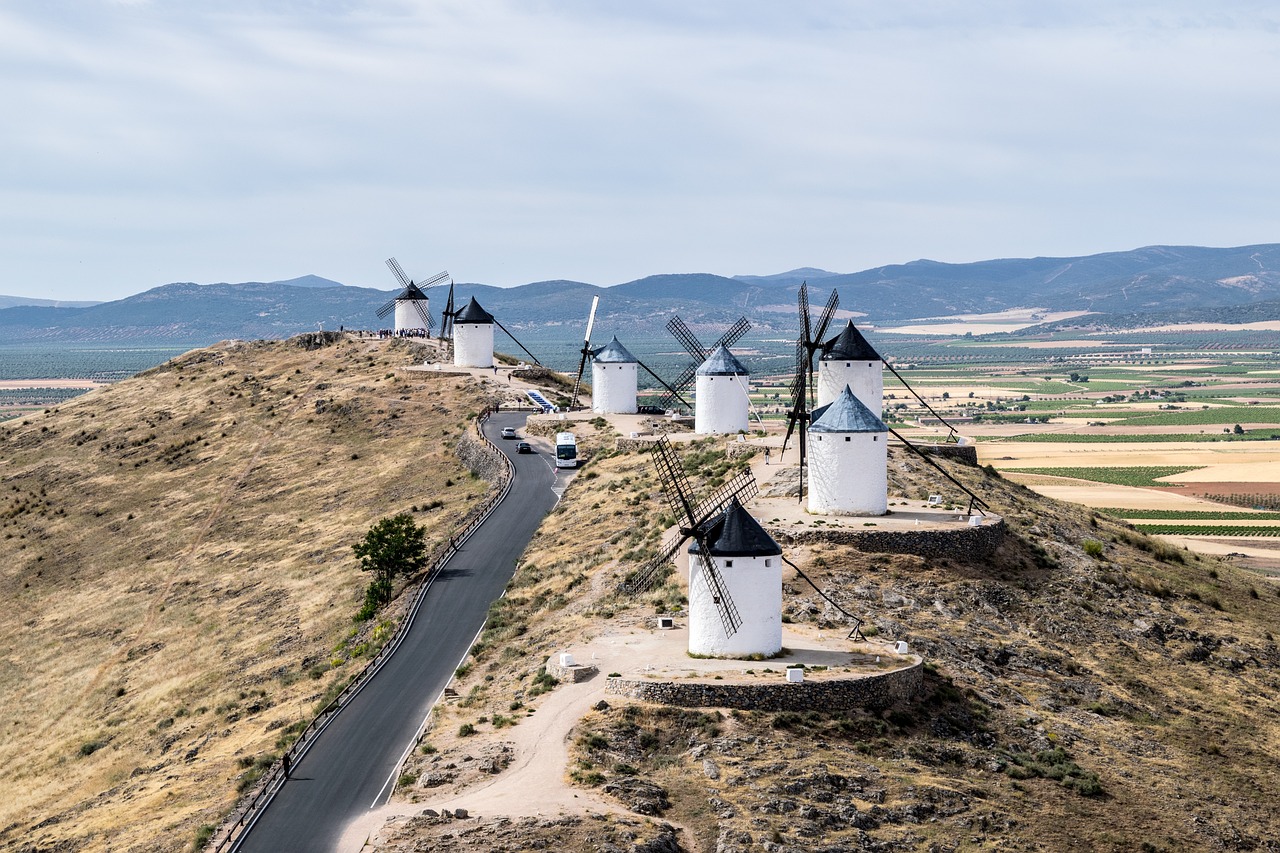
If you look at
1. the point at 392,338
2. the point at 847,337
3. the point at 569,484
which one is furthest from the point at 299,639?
the point at 392,338

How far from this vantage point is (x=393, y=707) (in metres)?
44.3

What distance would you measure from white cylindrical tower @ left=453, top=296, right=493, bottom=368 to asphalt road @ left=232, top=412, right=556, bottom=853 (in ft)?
134

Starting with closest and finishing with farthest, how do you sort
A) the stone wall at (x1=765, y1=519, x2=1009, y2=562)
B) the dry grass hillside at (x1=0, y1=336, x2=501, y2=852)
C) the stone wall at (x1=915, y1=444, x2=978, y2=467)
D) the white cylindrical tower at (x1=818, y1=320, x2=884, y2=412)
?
1. the dry grass hillside at (x1=0, y1=336, x2=501, y2=852)
2. the stone wall at (x1=765, y1=519, x2=1009, y2=562)
3. the white cylindrical tower at (x1=818, y1=320, x2=884, y2=412)
4. the stone wall at (x1=915, y1=444, x2=978, y2=467)

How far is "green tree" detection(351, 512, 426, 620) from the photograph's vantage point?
2347 inches

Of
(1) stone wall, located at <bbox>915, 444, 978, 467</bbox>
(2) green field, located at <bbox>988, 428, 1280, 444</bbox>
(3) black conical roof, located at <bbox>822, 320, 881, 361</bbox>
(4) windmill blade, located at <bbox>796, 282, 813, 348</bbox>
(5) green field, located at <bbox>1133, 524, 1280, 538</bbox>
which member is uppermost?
(4) windmill blade, located at <bbox>796, 282, 813, 348</bbox>

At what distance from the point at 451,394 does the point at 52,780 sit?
50.2 m

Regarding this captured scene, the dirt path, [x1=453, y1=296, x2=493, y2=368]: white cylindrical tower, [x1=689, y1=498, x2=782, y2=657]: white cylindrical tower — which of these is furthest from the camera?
[x1=453, y1=296, x2=493, y2=368]: white cylindrical tower

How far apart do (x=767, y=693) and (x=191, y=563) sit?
1824 inches

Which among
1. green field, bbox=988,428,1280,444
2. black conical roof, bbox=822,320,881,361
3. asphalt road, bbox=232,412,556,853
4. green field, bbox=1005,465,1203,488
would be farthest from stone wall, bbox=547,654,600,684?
green field, bbox=988,428,1280,444

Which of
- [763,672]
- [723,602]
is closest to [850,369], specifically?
[723,602]

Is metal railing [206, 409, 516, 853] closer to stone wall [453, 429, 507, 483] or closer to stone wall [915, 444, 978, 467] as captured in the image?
stone wall [453, 429, 507, 483]

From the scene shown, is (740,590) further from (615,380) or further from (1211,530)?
(1211,530)

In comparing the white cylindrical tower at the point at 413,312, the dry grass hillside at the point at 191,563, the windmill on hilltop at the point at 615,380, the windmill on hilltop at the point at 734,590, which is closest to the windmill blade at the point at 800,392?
the windmill on hilltop at the point at 734,590

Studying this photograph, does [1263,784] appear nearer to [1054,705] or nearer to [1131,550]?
[1054,705]
